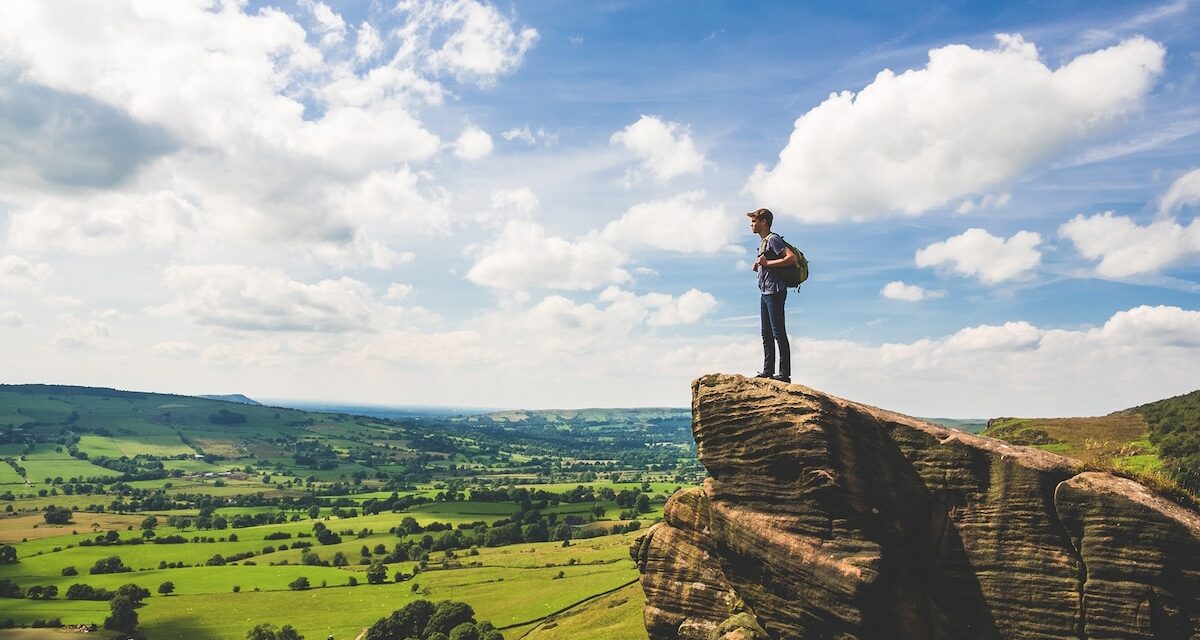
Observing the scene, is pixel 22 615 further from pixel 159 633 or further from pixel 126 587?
pixel 159 633

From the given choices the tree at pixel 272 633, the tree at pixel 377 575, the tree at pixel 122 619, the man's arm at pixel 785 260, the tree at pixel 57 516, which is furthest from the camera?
the tree at pixel 57 516

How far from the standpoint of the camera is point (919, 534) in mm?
17156

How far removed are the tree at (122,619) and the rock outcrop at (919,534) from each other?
11486 cm

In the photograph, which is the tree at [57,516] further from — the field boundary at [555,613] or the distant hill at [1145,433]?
the distant hill at [1145,433]

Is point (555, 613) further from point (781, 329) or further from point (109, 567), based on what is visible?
point (109, 567)

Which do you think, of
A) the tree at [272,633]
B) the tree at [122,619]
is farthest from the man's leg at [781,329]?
the tree at [122,619]

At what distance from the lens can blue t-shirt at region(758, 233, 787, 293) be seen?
64.3 ft

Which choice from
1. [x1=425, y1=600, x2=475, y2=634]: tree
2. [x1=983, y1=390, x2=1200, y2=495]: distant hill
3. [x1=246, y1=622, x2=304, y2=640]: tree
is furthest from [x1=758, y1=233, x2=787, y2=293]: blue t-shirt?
[x1=246, y1=622, x2=304, y2=640]: tree

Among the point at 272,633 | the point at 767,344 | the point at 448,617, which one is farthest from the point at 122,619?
the point at 767,344

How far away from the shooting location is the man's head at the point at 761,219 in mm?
19953

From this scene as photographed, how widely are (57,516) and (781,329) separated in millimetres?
239315

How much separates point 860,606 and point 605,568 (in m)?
106

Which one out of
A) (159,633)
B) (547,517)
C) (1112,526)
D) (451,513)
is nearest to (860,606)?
(1112,526)

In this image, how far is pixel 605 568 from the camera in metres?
115
